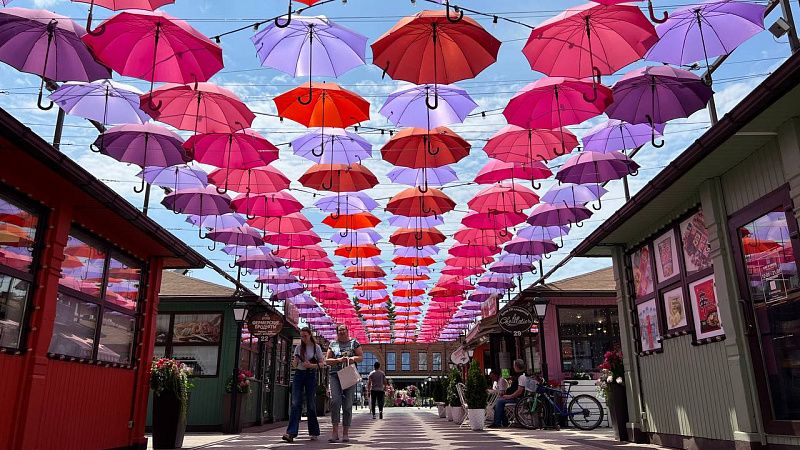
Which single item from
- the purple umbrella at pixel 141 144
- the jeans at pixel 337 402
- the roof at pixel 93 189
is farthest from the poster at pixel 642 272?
the roof at pixel 93 189

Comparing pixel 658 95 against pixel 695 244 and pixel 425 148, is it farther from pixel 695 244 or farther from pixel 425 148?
pixel 425 148

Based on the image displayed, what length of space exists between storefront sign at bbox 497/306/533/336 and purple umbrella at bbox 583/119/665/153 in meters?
7.51

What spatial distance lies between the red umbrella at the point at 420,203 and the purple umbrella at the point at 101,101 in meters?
4.93

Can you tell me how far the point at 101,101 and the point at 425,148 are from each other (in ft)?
14.8

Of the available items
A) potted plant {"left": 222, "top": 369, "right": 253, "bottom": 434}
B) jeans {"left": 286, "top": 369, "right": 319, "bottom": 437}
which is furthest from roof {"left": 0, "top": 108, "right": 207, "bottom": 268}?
potted plant {"left": 222, "top": 369, "right": 253, "bottom": 434}

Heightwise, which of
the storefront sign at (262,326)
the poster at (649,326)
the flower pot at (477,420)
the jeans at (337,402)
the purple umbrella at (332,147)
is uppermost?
the purple umbrella at (332,147)

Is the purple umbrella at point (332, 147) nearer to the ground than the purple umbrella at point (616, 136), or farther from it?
farther from it

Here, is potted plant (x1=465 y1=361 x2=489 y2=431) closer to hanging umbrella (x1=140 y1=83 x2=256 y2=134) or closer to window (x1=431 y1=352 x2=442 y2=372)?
hanging umbrella (x1=140 y1=83 x2=256 y2=134)

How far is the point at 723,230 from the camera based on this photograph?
7.19m

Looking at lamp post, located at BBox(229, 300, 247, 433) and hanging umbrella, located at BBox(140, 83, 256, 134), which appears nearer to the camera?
hanging umbrella, located at BBox(140, 83, 256, 134)

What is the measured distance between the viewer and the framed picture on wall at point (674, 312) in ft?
27.4

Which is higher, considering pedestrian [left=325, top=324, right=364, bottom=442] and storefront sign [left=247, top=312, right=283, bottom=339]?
storefront sign [left=247, top=312, right=283, bottom=339]

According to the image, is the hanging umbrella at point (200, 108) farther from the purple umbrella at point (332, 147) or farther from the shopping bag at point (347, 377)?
the shopping bag at point (347, 377)

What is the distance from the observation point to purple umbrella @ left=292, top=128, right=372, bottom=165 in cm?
934
